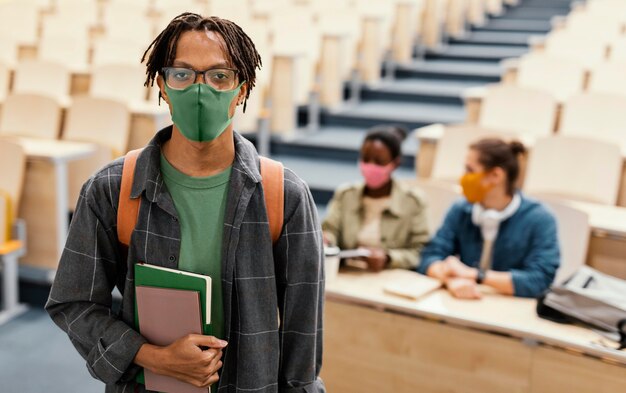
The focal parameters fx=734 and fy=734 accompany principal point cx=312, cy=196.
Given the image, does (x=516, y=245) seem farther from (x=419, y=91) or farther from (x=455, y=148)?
(x=419, y=91)

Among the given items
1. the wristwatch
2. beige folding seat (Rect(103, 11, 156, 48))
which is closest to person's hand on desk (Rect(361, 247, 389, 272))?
the wristwatch

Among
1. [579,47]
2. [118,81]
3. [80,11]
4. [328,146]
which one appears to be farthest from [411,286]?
[80,11]

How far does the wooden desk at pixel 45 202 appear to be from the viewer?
2.48 m

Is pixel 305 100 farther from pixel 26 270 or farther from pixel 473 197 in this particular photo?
pixel 473 197

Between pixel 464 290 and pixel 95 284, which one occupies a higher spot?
pixel 95 284

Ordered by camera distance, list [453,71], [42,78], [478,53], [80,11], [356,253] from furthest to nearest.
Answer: [478,53]
[453,71]
[80,11]
[42,78]
[356,253]

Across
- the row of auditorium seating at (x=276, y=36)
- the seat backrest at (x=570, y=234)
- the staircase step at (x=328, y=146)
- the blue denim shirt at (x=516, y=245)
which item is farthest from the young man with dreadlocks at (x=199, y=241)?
the staircase step at (x=328, y=146)

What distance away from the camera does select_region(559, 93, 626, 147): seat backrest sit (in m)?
2.76

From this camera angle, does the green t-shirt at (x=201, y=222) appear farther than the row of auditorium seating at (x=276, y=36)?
No

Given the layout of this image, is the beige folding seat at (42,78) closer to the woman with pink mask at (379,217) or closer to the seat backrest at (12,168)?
the seat backrest at (12,168)

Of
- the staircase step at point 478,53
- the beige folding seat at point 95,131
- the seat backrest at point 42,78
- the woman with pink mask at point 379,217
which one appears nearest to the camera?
the woman with pink mask at point 379,217

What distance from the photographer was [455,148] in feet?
8.34

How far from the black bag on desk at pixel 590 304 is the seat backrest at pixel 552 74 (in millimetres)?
1867

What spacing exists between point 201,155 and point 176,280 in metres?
0.14
